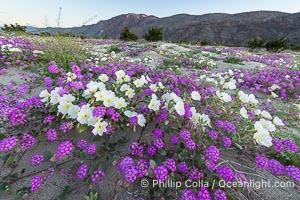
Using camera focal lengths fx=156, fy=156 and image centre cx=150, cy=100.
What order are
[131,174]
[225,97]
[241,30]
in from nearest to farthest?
[131,174] → [225,97] → [241,30]

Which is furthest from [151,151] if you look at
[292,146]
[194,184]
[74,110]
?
[292,146]

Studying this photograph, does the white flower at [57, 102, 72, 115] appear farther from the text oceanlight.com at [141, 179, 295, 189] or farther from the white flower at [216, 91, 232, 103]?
the white flower at [216, 91, 232, 103]

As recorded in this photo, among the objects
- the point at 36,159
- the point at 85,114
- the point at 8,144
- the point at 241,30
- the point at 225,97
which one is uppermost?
the point at 241,30

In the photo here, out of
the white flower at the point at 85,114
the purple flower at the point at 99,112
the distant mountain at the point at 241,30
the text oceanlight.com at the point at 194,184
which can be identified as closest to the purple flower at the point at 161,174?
the text oceanlight.com at the point at 194,184

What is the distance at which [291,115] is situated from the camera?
2869mm

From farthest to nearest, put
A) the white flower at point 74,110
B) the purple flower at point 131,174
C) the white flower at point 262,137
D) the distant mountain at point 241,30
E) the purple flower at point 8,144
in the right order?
the distant mountain at point 241,30, the white flower at point 74,110, the white flower at point 262,137, the purple flower at point 8,144, the purple flower at point 131,174

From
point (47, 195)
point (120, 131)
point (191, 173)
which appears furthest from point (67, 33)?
point (191, 173)

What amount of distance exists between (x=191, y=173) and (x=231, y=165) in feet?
1.85

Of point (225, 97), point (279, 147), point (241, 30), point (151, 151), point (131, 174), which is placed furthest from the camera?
point (241, 30)

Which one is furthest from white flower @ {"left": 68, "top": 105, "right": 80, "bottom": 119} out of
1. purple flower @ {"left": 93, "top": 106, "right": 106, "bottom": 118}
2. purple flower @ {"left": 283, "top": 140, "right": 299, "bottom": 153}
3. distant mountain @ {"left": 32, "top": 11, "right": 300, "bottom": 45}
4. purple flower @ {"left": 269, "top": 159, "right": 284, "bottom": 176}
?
distant mountain @ {"left": 32, "top": 11, "right": 300, "bottom": 45}

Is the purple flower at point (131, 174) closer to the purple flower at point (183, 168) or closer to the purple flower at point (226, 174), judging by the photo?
the purple flower at point (183, 168)

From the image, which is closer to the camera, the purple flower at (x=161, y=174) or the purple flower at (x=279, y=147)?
the purple flower at (x=161, y=174)

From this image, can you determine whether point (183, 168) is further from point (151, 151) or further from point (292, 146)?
point (292, 146)

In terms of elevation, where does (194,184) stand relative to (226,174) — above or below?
below
